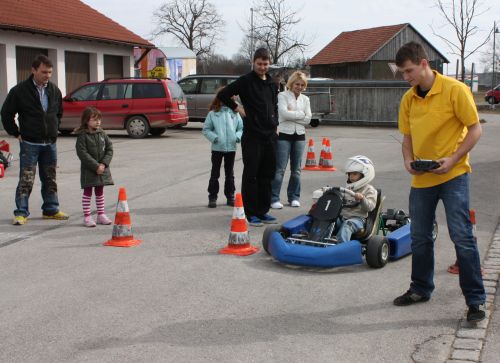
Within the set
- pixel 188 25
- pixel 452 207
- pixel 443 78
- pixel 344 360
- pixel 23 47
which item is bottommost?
pixel 344 360

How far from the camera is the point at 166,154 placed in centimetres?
1647

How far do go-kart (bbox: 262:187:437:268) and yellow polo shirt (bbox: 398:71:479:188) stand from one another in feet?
4.36

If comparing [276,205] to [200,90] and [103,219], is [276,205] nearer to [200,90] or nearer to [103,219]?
[103,219]

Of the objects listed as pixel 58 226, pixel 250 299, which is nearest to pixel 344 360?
pixel 250 299

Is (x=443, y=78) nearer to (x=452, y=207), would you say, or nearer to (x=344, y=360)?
(x=452, y=207)

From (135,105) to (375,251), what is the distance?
15.9 metres

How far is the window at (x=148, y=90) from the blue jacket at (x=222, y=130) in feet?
38.7

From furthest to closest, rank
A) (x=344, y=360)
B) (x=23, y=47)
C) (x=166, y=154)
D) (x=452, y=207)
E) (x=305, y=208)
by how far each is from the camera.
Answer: (x=23, y=47), (x=166, y=154), (x=305, y=208), (x=452, y=207), (x=344, y=360)

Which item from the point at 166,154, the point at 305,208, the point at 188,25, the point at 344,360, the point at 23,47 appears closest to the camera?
the point at 344,360

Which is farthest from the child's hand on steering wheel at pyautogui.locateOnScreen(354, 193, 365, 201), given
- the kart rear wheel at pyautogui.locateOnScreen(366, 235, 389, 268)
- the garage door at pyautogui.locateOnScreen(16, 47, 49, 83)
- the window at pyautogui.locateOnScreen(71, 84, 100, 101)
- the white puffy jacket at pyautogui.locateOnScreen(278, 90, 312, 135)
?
the garage door at pyautogui.locateOnScreen(16, 47, 49, 83)

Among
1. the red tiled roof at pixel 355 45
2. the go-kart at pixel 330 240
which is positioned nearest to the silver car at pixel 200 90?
the go-kart at pixel 330 240

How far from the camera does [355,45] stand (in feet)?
188

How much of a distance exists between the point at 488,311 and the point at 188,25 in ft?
244

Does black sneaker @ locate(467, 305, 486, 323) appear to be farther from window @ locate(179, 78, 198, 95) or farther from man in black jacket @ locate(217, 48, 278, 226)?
window @ locate(179, 78, 198, 95)
